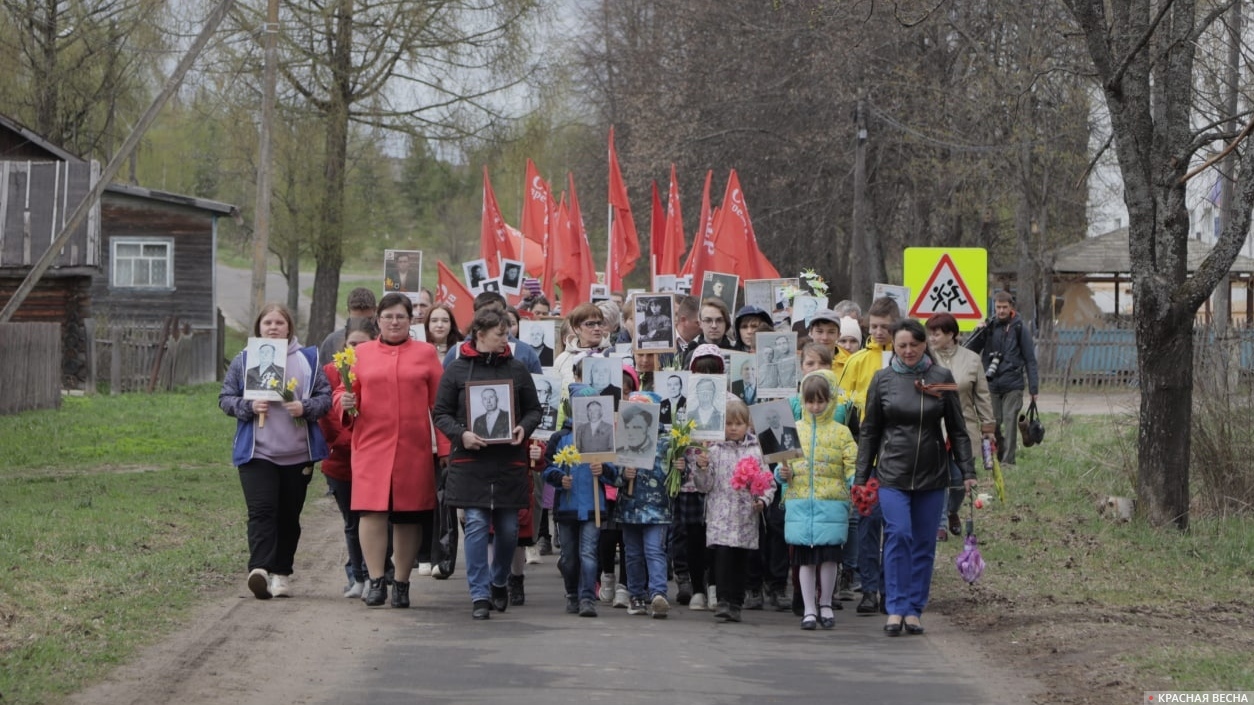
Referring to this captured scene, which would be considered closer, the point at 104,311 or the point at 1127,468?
the point at 1127,468

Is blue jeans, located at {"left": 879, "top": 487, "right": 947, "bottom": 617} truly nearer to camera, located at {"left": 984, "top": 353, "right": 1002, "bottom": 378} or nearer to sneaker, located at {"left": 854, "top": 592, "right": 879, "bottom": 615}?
sneaker, located at {"left": 854, "top": 592, "right": 879, "bottom": 615}

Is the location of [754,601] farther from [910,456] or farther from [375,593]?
[375,593]

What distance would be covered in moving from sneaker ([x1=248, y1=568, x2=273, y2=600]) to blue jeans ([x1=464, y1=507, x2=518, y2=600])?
133 centimetres

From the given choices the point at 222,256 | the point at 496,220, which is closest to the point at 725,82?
the point at 496,220

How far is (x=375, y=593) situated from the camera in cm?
1075

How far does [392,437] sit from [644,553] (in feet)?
5.73

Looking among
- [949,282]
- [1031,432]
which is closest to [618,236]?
[949,282]

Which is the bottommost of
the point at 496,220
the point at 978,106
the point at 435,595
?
the point at 435,595

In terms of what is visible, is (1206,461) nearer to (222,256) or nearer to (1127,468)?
(1127,468)

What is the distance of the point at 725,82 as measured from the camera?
41.4 metres

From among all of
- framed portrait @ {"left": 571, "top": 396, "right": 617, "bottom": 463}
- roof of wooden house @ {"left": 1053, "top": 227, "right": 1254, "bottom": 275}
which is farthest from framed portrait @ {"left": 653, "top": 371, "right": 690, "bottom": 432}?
roof of wooden house @ {"left": 1053, "top": 227, "right": 1254, "bottom": 275}

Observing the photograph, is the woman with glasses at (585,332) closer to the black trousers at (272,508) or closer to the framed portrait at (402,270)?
the black trousers at (272,508)

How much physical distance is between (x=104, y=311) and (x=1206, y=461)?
3359 centimetres

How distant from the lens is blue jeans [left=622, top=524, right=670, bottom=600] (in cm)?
1073
